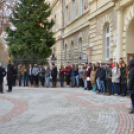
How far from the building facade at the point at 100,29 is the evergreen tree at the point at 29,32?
2273 millimetres

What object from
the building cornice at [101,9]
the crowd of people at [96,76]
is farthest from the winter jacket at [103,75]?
the building cornice at [101,9]

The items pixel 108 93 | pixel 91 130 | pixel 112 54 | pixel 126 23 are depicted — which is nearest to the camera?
pixel 91 130

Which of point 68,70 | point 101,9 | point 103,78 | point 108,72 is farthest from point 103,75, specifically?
point 101,9

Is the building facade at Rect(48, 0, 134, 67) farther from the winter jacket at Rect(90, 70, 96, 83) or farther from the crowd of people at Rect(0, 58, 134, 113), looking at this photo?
the winter jacket at Rect(90, 70, 96, 83)

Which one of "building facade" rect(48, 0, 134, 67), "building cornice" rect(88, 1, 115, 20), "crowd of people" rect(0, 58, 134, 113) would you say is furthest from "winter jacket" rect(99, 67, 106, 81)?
"building cornice" rect(88, 1, 115, 20)

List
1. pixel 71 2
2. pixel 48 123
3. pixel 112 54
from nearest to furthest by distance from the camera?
pixel 48 123, pixel 112 54, pixel 71 2

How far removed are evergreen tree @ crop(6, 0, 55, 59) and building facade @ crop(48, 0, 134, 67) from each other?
2273 millimetres

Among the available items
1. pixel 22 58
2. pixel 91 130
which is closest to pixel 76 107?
pixel 91 130

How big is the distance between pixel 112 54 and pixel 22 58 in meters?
8.27

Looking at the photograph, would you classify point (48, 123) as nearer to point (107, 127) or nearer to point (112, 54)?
point (107, 127)

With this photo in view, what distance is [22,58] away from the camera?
61.4 feet

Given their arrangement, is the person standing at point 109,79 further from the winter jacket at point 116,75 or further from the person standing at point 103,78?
the winter jacket at point 116,75

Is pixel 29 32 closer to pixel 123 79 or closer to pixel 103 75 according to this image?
pixel 103 75

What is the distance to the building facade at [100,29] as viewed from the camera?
42.1 feet
